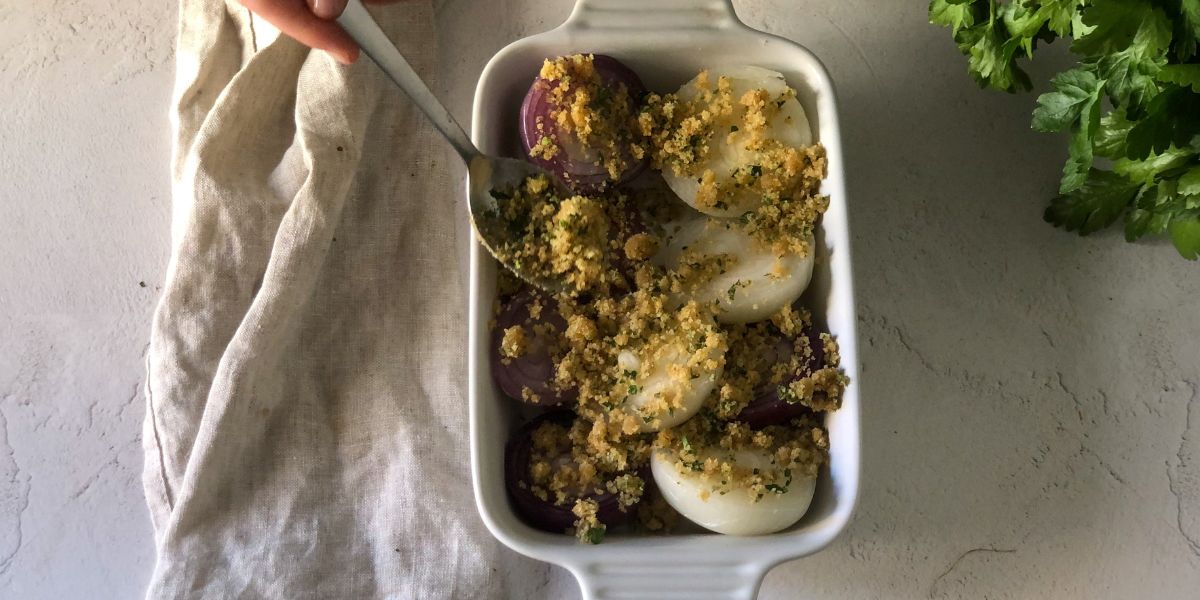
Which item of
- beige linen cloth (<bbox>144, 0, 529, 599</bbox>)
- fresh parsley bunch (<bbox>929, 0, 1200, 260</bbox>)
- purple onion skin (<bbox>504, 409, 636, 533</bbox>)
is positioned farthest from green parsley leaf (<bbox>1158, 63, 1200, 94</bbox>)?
beige linen cloth (<bbox>144, 0, 529, 599</bbox>)

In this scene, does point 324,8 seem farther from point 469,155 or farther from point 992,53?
point 992,53

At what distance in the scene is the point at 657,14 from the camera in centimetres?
82

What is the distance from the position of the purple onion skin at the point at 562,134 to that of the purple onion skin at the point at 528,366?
0.12 m

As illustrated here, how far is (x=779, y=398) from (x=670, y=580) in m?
0.18

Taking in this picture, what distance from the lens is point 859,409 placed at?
2.47ft

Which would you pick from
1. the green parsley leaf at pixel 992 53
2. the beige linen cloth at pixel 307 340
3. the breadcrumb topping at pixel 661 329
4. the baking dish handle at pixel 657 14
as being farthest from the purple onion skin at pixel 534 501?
the green parsley leaf at pixel 992 53

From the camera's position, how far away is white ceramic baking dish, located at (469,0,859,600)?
74 cm

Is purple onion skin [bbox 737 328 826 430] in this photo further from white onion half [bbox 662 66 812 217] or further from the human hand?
the human hand

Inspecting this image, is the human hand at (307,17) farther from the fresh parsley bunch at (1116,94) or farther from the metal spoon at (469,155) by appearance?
the fresh parsley bunch at (1116,94)

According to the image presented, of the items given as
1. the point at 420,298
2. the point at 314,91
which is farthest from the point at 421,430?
the point at 314,91

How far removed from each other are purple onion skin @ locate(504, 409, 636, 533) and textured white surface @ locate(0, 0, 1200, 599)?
0.14 meters

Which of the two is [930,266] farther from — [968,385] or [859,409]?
[859,409]

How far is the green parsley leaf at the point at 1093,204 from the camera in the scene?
33.8 inches

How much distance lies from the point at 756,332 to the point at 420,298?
36cm
